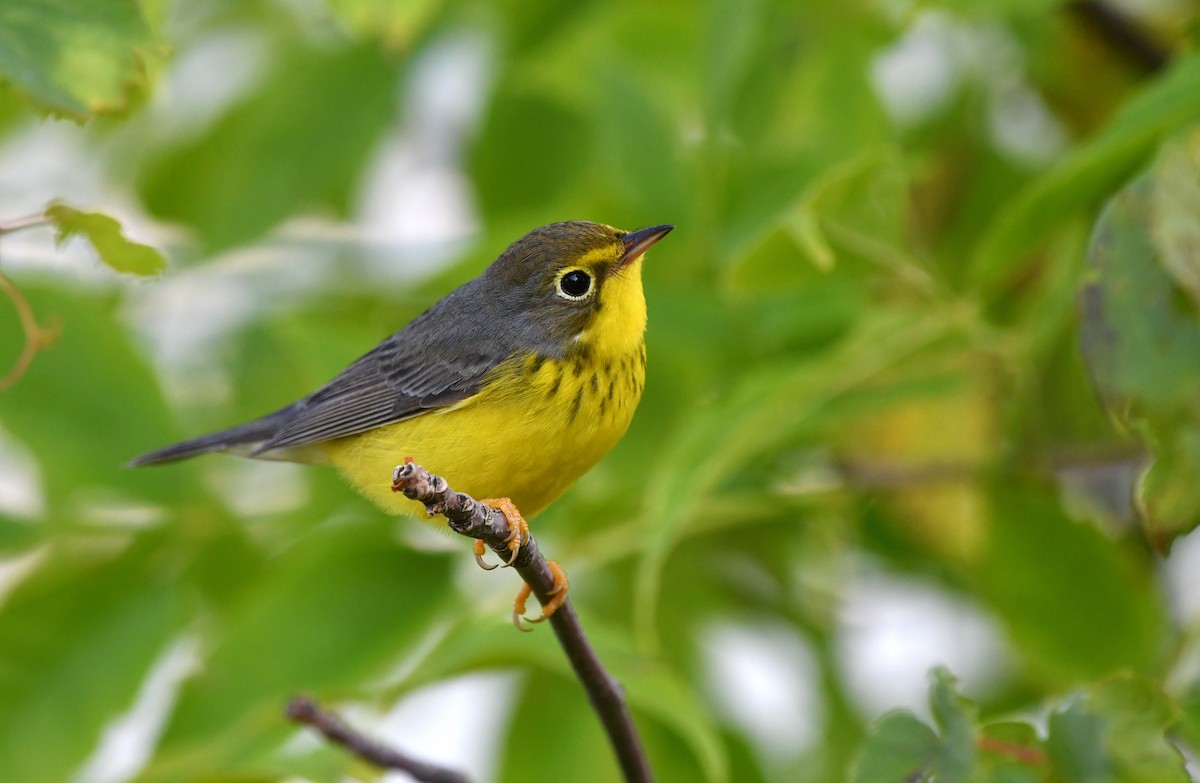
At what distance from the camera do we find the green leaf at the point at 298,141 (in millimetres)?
3541

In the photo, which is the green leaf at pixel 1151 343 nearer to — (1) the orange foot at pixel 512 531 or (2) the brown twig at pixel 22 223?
(1) the orange foot at pixel 512 531

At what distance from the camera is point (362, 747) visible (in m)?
2.36

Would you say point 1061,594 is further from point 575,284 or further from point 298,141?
point 298,141

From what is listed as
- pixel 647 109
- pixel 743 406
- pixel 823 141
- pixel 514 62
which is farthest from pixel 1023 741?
pixel 514 62

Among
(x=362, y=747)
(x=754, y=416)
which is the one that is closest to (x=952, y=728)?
(x=754, y=416)

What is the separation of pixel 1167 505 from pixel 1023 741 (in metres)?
0.52

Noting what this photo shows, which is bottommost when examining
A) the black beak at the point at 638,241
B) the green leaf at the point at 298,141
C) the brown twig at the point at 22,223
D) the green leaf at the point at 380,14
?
the black beak at the point at 638,241

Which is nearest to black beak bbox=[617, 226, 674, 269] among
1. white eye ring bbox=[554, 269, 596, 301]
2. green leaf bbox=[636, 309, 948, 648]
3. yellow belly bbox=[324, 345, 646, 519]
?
white eye ring bbox=[554, 269, 596, 301]

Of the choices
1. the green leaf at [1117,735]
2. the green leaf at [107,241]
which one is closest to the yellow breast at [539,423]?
the green leaf at [107,241]

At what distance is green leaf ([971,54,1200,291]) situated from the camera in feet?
7.37

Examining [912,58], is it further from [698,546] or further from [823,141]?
[698,546]

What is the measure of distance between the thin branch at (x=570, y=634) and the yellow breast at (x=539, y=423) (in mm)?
800

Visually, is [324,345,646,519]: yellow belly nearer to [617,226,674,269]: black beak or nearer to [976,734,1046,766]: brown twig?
[617,226,674,269]: black beak

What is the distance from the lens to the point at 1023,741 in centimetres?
204
